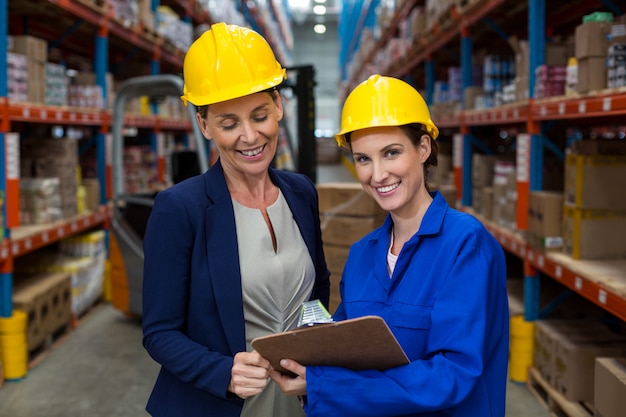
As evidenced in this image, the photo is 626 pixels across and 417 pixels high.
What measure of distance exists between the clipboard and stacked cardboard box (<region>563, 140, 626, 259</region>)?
255 centimetres

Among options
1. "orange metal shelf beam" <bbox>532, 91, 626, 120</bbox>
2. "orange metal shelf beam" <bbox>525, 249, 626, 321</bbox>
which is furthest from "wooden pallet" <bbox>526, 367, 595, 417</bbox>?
"orange metal shelf beam" <bbox>532, 91, 626, 120</bbox>

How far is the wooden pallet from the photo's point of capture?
353 centimetres

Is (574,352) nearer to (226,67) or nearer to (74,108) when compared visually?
(226,67)

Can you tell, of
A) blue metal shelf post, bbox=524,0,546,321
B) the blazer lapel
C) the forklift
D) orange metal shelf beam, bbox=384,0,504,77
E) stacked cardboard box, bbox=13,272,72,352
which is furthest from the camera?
the forklift

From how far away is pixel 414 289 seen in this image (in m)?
1.51

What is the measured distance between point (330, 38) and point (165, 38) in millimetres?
30615

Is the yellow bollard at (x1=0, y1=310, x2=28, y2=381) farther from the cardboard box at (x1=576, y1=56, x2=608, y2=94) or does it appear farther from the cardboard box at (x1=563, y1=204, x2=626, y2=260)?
the cardboard box at (x1=576, y1=56, x2=608, y2=94)

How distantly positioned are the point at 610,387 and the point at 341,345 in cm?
205

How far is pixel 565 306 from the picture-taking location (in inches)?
180

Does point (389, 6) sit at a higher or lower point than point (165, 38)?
higher

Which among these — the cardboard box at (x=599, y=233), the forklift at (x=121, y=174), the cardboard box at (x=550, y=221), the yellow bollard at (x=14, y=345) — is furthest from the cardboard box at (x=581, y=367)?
the yellow bollard at (x=14, y=345)

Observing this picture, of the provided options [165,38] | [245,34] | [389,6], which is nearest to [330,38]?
[389,6]

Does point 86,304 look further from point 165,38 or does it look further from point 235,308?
point 235,308

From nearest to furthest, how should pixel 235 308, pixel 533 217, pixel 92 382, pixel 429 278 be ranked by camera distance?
pixel 429 278 → pixel 235 308 → pixel 533 217 → pixel 92 382
